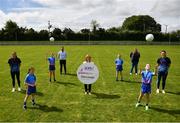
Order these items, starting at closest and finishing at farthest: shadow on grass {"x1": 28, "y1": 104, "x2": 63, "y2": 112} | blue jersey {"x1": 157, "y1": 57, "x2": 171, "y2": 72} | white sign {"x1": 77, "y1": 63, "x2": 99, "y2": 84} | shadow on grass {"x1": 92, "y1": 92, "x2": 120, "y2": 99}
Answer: shadow on grass {"x1": 28, "y1": 104, "x2": 63, "y2": 112} < shadow on grass {"x1": 92, "y1": 92, "x2": 120, "y2": 99} < white sign {"x1": 77, "y1": 63, "x2": 99, "y2": 84} < blue jersey {"x1": 157, "y1": 57, "x2": 171, "y2": 72}

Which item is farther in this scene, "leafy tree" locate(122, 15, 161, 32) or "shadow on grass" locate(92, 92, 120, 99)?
"leafy tree" locate(122, 15, 161, 32)

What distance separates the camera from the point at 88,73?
1480cm

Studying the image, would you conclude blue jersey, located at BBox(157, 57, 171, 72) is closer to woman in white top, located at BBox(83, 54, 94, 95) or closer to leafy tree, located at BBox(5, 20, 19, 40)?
woman in white top, located at BBox(83, 54, 94, 95)

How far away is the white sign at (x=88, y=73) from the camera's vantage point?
14.8 m

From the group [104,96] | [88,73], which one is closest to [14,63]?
[88,73]

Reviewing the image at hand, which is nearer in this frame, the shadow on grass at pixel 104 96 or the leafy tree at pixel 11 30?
the shadow on grass at pixel 104 96

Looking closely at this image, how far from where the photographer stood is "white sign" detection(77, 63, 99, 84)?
14.8m

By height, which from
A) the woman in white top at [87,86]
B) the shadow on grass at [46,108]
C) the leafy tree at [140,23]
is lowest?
the shadow on grass at [46,108]

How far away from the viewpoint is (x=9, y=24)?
109m

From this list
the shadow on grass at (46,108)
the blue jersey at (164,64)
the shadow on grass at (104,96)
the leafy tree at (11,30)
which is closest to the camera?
the shadow on grass at (46,108)

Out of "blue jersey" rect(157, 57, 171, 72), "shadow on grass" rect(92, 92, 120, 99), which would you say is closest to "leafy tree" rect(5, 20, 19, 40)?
"shadow on grass" rect(92, 92, 120, 99)

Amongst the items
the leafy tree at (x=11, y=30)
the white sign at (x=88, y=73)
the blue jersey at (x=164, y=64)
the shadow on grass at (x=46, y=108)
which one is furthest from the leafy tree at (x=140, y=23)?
the shadow on grass at (x=46, y=108)

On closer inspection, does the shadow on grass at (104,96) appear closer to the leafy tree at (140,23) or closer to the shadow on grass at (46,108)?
the shadow on grass at (46,108)

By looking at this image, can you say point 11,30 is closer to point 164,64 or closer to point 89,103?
point 164,64
